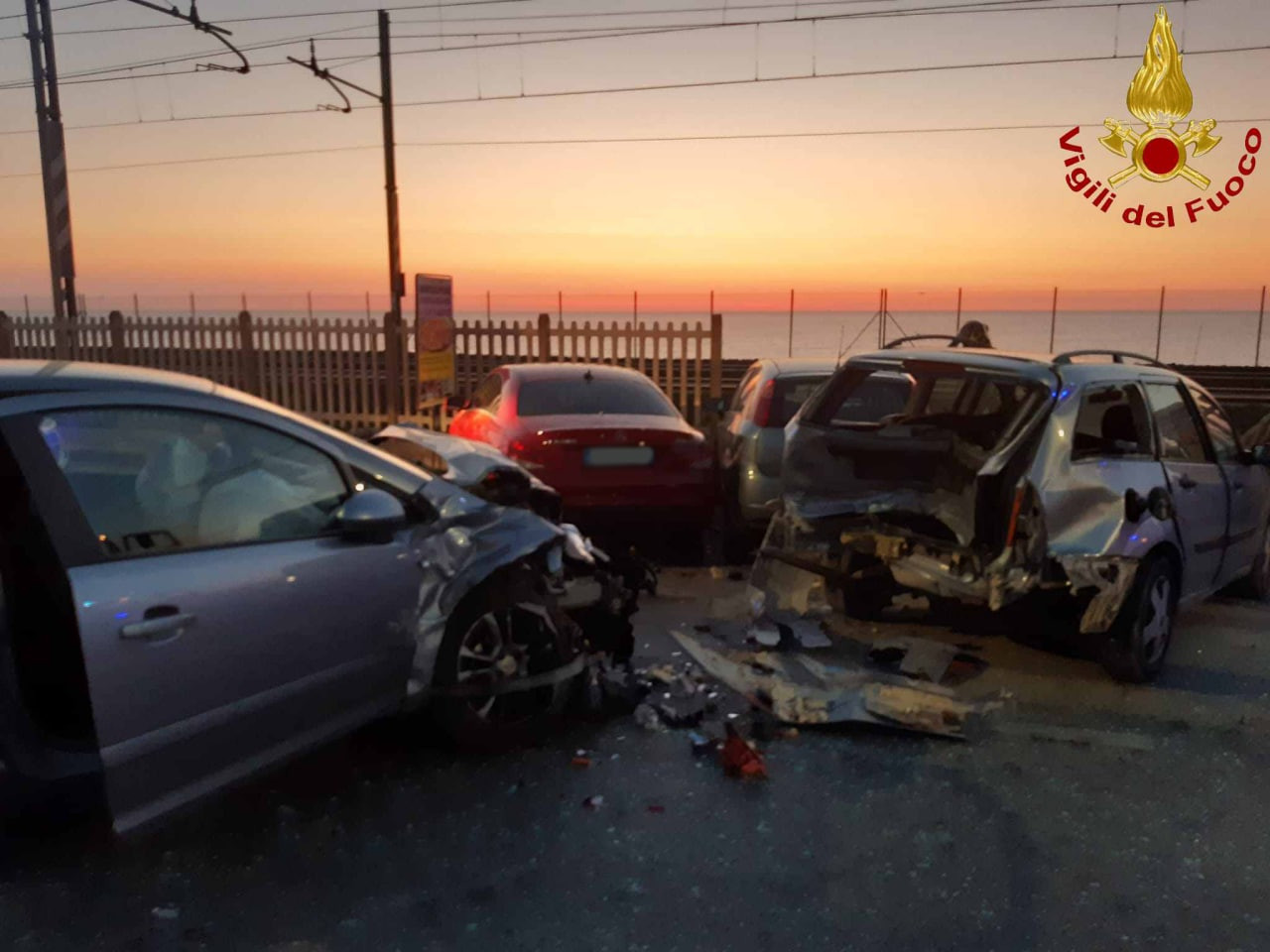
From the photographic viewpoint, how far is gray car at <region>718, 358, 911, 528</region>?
716 centimetres

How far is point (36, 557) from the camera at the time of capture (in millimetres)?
2695

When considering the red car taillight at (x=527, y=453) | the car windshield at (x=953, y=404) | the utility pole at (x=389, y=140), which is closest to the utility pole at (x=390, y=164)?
the utility pole at (x=389, y=140)

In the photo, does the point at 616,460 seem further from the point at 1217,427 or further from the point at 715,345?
the point at 715,345

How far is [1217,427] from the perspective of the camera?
19.2ft

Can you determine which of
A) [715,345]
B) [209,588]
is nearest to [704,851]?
[209,588]

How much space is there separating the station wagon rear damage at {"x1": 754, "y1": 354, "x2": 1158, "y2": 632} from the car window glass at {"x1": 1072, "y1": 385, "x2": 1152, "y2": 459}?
0.28 metres

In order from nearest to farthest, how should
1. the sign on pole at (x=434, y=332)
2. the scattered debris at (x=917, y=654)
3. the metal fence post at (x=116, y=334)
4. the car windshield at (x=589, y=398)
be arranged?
the scattered debris at (x=917, y=654)
the car windshield at (x=589, y=398)
the sign on pole at (x=434, y=332)
the metal fence post at (x=116, y=334)

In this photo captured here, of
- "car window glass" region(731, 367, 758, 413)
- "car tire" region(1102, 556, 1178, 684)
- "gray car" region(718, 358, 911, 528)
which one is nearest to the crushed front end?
"car tire" region(1102, 556, 1178, 684)

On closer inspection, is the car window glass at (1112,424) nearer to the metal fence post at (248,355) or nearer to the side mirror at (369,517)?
the side mirror at (369,517)

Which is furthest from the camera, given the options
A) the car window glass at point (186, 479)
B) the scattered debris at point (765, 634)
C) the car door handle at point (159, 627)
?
the scattered debris at point (765, 634)

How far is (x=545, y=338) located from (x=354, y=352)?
9.74 feet

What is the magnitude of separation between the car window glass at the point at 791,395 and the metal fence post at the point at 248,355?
1032 centimetres

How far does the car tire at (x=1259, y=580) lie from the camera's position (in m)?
6.53

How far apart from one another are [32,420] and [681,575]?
496cm
